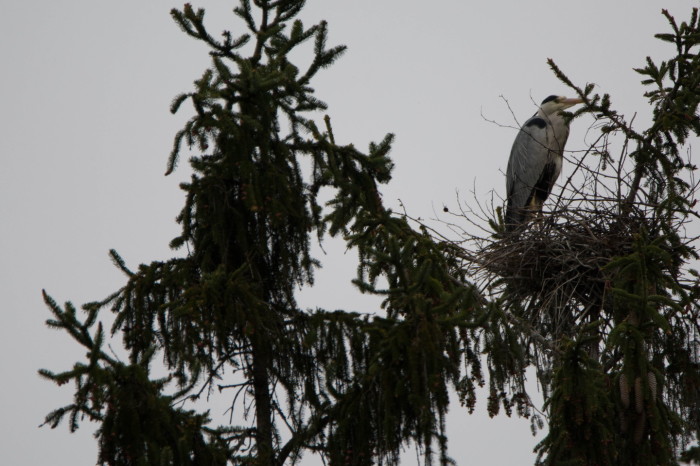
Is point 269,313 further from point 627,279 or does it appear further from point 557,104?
point 557,104

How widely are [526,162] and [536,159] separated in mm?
149

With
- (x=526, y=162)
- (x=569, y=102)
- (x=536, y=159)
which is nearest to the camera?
(x=536, y=159)

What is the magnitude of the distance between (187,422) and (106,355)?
482 mm

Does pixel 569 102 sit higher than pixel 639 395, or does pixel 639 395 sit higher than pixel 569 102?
pixel 569 102

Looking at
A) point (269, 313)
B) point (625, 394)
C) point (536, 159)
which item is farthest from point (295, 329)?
point (536, 159)

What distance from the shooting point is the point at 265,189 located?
3613 millimetres

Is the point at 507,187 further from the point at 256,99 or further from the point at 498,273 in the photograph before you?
the point at 256,99

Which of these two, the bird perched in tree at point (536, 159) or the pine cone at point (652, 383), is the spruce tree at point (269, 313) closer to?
the pine cone at point (652, 383)

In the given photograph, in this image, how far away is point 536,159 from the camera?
10.0 m

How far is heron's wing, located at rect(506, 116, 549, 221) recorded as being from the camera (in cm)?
981

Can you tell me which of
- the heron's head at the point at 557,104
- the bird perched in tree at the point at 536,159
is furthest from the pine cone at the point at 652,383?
the heron's head at the point at 557,104

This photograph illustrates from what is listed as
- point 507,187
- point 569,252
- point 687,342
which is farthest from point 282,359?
point 507,187

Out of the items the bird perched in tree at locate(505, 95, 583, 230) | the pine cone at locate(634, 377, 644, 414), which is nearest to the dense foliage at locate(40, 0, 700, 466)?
the pine cone at locate(634, 377, 644, 414)

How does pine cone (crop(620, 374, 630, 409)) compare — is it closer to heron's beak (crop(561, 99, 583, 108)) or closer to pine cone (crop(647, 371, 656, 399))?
pine cone (crop(647, 371, 656, 399))
